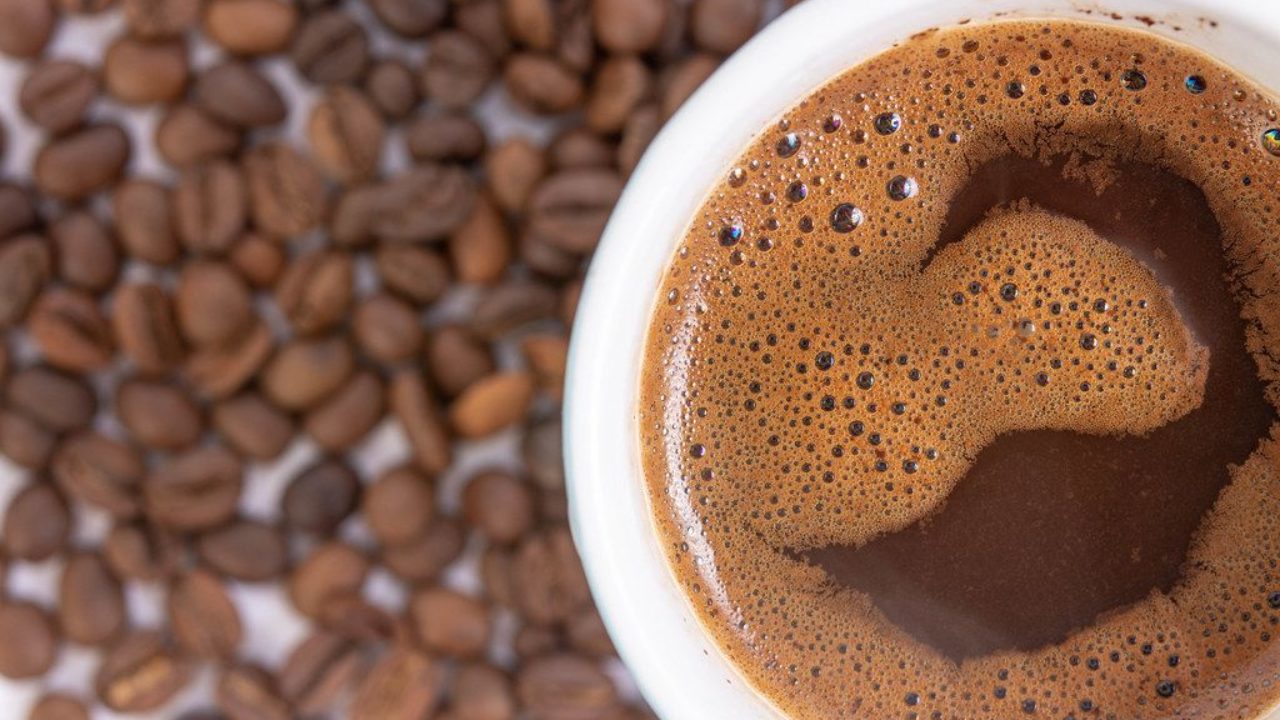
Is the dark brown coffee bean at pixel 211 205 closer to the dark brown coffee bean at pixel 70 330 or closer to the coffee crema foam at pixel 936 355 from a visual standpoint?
the dark brown coffee bean at pixel 70 330

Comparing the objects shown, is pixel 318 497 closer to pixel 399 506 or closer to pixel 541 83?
pixel 399 506

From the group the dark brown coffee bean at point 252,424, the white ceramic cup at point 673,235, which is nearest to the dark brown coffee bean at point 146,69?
the dark brown coffee bean at point 252,424

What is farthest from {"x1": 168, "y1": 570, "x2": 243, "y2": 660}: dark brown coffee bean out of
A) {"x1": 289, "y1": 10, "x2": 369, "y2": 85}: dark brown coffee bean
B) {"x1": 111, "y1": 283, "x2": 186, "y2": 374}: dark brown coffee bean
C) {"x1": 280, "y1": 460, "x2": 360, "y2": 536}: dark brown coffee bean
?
{"x1": 289, "y1": 10, "x2": 369, "y2": 85}: dark brown coffee bean

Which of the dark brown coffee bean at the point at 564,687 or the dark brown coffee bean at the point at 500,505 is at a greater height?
the dark brown coffee bean at the point at 500,505

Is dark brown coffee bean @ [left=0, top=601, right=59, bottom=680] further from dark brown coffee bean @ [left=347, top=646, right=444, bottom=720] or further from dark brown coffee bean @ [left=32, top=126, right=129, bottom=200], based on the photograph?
dark brown coffee bean @ [left=32, top=126, right=129, bottom=200]

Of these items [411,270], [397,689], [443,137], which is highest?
[443,137]

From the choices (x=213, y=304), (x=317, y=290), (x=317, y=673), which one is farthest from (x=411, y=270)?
(x=317, y=673)

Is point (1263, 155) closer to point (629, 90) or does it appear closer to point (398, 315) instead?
point (629, 90)
